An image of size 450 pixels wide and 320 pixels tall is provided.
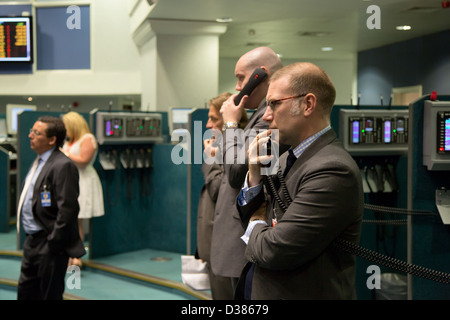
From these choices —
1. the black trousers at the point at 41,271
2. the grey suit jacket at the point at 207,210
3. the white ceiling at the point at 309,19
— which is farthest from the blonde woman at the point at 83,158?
the grey suit jacket at the point at 207,210

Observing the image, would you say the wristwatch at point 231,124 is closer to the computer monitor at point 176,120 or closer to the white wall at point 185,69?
the computer monitor at point 176,120

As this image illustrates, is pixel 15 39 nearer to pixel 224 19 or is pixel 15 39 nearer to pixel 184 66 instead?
pixel 184 66

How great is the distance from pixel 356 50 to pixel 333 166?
11982 mm

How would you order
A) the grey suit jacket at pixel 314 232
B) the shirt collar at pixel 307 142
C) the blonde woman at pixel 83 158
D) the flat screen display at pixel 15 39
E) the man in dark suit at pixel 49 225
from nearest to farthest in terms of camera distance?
the grey suit jacket at pixel 314 232 → the shirt collar at pixel 307 142 → the man in dark suit at pixel 49 225 → the blonde woman at pixel 83 158 → the flat screen display at pixel 15 39

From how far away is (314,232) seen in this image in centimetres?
142

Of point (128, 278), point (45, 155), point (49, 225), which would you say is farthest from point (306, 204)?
point (128, 278)

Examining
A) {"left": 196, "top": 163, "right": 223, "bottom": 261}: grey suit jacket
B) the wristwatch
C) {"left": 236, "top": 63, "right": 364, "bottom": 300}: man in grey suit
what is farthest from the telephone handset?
{"left": 196, "top": 163, "right": 223, "bottom": 261}: grey suit jacket

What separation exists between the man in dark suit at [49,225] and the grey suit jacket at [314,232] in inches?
74.1

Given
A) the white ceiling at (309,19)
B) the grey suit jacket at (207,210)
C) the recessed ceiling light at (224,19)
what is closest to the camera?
the grey suit jacket at (207,210)

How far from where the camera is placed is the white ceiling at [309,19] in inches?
275

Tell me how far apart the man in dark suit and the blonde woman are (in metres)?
1.88

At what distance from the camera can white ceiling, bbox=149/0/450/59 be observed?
699 cm

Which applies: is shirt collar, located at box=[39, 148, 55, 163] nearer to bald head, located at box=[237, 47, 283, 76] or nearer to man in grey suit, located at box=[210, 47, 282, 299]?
man in grey suit, located at box=[210, 47, 282, 299]

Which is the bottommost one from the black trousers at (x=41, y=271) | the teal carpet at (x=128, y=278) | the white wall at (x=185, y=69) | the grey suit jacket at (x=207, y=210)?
the teal carpet at (x=128, y=278)
